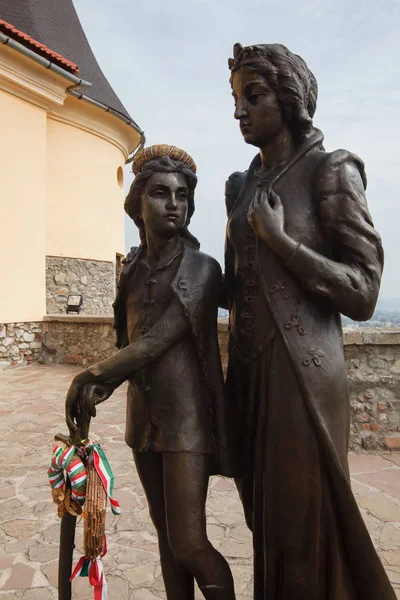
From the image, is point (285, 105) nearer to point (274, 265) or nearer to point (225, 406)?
point (274, 265)

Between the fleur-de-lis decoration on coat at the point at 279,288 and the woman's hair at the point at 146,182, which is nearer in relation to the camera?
the fleur-de-lis decoration on coat at the point at 279,288

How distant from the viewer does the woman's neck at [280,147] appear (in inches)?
66.8

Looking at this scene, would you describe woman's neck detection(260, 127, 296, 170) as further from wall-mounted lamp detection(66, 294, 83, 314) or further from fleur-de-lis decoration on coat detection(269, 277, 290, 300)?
wall-mounted lamp detection(66, 294, 83, 314)

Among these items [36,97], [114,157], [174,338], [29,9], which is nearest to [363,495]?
[174,338]

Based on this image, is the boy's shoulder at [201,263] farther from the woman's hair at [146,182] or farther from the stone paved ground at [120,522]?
the stone paved ground at [120,522]

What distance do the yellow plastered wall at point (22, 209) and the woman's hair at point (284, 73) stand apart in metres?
9.24

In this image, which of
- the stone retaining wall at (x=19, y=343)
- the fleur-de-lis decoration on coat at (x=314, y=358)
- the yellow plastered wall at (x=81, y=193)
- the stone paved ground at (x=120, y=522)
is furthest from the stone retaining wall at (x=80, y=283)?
the fleur-de-lis decoration on coat at (x=314, y=358)

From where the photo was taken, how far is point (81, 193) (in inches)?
505

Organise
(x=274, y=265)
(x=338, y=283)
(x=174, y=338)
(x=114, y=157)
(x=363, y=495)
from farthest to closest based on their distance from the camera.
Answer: (x=114, y=157), (x=363, y=495), (x=174, y=338), (x=274, y=265), (x=338, y=283)

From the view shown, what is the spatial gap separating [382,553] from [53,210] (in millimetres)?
11022

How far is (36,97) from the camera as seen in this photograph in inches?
413

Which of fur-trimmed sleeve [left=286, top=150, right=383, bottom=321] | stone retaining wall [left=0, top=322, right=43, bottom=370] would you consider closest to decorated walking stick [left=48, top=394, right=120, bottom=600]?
fur-trimmed sleeve [left=286, top=150, right=383, bottom=321]

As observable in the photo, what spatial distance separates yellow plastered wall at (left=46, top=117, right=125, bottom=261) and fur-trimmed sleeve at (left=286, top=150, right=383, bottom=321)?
1148 cm

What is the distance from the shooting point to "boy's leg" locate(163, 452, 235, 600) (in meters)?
1.67
